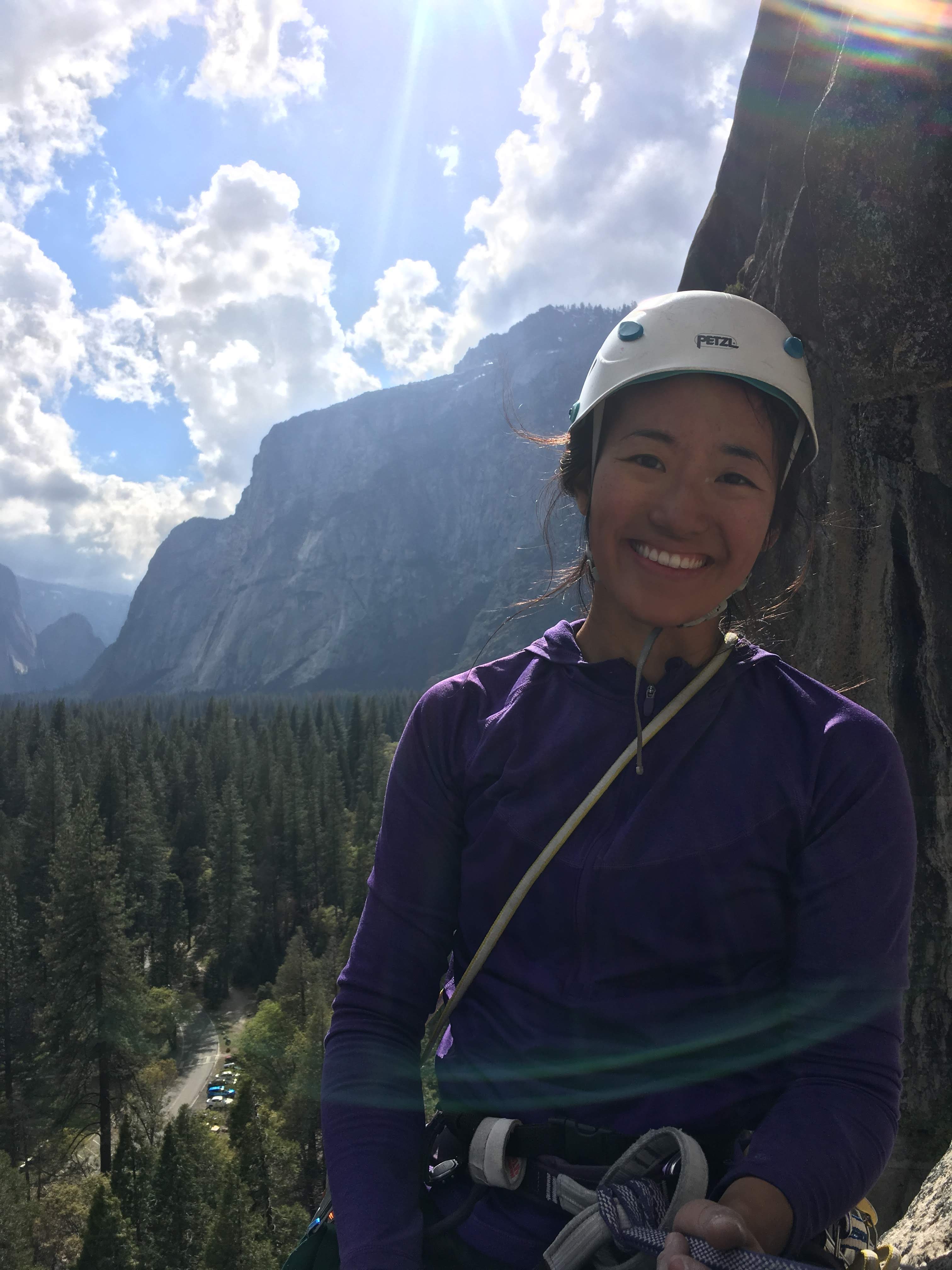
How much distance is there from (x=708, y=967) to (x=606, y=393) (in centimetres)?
145

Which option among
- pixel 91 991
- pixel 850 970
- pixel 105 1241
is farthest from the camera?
pixel 91 991

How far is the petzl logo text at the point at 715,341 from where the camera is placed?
206cm

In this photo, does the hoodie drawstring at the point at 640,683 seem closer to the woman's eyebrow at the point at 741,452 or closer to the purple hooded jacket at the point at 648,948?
the purple hooded jacket at the point at 648,948

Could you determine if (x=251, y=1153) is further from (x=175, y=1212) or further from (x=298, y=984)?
Result: (x=298, y=984)

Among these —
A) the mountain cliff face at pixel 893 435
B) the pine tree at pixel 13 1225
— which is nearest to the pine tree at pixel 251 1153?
the pine tree at pixel 13 1225

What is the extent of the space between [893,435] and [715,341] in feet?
11.9

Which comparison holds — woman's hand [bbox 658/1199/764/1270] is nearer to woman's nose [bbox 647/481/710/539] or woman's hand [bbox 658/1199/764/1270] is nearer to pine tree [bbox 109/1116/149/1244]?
woman's nose [bbox 647/481/710/539]

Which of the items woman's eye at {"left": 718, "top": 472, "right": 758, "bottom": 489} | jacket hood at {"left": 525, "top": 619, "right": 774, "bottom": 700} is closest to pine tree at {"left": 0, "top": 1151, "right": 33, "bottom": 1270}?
jacket hood at {"left": 525, "top": 619, "right": 774, "bottom": 700}

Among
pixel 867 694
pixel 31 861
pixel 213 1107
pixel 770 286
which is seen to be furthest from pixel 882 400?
pixel 31 861

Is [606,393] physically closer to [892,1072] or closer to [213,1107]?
[892,1072]

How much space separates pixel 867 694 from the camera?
5.00 metres

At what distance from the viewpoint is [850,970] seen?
1686mm

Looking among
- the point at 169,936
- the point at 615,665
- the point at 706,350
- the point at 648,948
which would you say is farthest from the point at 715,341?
the point at 169,936

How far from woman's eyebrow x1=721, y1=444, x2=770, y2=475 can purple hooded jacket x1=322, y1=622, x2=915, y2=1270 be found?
20.5 inches
